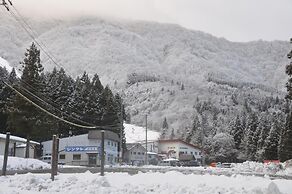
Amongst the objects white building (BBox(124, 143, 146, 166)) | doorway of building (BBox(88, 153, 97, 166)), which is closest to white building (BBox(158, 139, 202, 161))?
white building (BBox(124, 143, 146, 166))

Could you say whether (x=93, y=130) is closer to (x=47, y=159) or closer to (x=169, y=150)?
(x=47, y=159)

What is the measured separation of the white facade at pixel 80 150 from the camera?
8525 cm

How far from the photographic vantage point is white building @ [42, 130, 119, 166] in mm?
85250

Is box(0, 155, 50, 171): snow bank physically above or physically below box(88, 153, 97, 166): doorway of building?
below

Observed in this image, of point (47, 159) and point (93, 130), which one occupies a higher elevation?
point (93, 130)

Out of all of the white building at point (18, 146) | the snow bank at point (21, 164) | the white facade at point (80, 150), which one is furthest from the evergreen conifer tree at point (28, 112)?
the white facade at point (80, 150)

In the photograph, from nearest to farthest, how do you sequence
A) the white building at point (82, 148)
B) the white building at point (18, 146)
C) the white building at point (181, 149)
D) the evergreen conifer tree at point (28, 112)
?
the evergreen conifer tree at point (28, 112) → the white building at point (18, 146) → the white building at point (82, 148) → the white building at point (181, 149)

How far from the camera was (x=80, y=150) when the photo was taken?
3401 inches

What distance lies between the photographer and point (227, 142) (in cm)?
11819

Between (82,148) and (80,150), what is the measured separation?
768 mm

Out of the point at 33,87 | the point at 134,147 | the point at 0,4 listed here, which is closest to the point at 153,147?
the point at 134,147

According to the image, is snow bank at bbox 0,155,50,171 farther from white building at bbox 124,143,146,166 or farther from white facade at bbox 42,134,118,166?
white building at bbox 124,143,146,166

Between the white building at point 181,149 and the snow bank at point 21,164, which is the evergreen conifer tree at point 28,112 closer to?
the snow bank at point 21,164

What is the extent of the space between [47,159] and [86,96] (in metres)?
15.2
